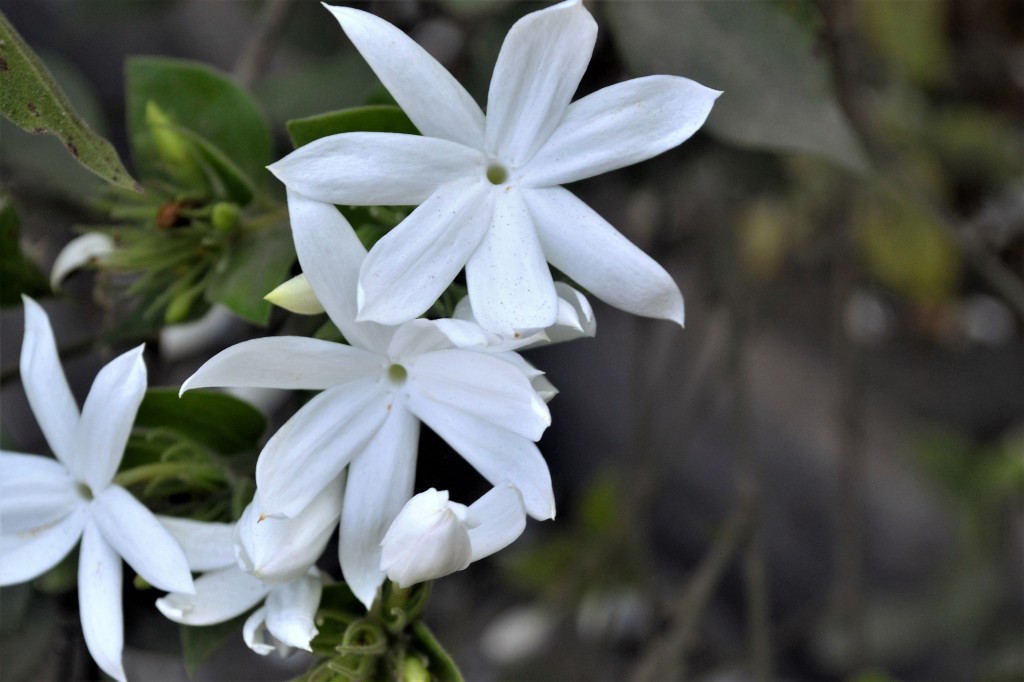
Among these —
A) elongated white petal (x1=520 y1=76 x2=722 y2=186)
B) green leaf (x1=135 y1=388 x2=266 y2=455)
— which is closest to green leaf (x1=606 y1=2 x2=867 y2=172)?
elongated white petal (x1=520 y1=76 x2=722 y2=186)

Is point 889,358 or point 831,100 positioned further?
point 889,358

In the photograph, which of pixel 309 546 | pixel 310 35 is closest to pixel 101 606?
pixel 309 546

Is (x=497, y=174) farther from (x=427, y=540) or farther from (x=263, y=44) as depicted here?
(x=263, y=44)

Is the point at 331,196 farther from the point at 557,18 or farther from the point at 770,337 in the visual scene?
the point at 770,337

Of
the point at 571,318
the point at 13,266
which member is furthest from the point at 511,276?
the point at 13,266

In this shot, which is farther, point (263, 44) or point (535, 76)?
point (263, 44)

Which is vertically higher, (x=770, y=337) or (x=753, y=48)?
(x=753, y=48)
